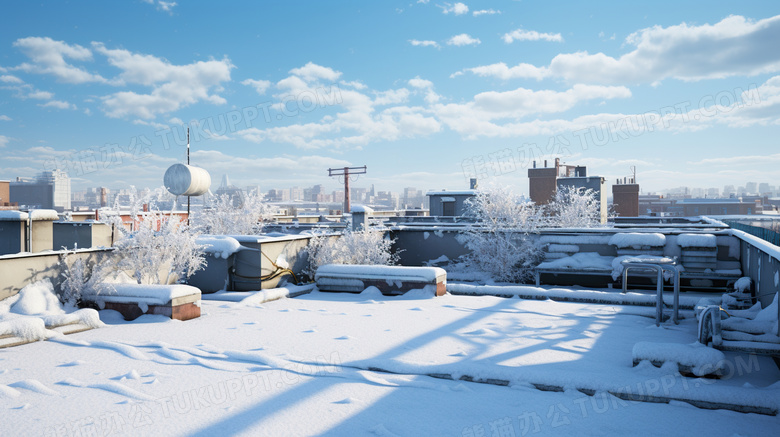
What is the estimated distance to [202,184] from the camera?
61.7ft

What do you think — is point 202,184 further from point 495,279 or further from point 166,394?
point 166,394

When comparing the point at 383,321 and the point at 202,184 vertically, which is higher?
the point at 202,184

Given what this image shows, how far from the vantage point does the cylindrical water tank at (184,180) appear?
17891mm

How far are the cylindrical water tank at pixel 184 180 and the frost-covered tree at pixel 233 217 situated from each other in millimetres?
1074

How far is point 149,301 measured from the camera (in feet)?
25.1

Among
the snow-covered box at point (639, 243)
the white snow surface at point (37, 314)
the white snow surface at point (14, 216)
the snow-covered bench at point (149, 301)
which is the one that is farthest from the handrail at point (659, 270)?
the white snow surface at point (14, 216)

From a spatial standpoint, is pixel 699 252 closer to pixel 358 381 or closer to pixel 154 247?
pixel 358 381

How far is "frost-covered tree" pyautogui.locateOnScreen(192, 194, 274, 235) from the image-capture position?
57.3 ft

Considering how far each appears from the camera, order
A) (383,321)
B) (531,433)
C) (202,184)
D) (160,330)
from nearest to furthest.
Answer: (531,433) → (160,330) → (383,321) → (202,184)

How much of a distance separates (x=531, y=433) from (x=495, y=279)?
32.2ft

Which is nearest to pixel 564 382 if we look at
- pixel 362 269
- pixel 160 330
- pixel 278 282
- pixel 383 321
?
pixel 383 321

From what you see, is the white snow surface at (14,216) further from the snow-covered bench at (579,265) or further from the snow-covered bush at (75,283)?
the snow-covered bench at (579,265)

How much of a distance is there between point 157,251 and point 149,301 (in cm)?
148

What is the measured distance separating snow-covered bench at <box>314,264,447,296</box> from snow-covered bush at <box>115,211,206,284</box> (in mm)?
2683
